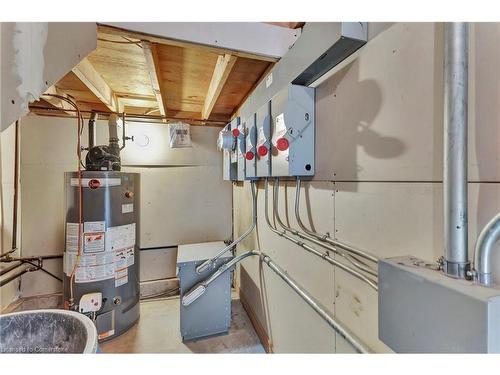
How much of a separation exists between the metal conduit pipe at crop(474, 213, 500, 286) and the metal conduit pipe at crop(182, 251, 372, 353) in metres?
0.47

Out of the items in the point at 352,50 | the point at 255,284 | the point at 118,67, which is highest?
the point at 118,67

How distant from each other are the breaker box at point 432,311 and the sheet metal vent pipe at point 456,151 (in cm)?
5

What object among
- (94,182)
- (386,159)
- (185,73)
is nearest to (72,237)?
(94,182)

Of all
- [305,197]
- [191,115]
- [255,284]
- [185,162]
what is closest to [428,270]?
[305,197]

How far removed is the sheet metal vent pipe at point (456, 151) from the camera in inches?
17.1

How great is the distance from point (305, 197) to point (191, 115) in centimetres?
210

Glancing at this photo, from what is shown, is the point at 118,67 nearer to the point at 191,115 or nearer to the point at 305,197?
the point at 191,115

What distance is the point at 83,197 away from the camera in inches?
68.5

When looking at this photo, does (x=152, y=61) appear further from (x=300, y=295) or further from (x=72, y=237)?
(x=300, y=295)

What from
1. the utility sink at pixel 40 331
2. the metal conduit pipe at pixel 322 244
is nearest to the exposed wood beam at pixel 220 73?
the metal conduit pipe at pixel 322 244

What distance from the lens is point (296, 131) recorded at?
0.99 metres

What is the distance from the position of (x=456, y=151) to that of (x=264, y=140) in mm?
856

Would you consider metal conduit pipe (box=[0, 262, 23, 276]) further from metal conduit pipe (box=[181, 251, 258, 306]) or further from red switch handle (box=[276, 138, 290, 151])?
red switch handle (box=[276, 138, 290, 151])

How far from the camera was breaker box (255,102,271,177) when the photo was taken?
1.17 m
